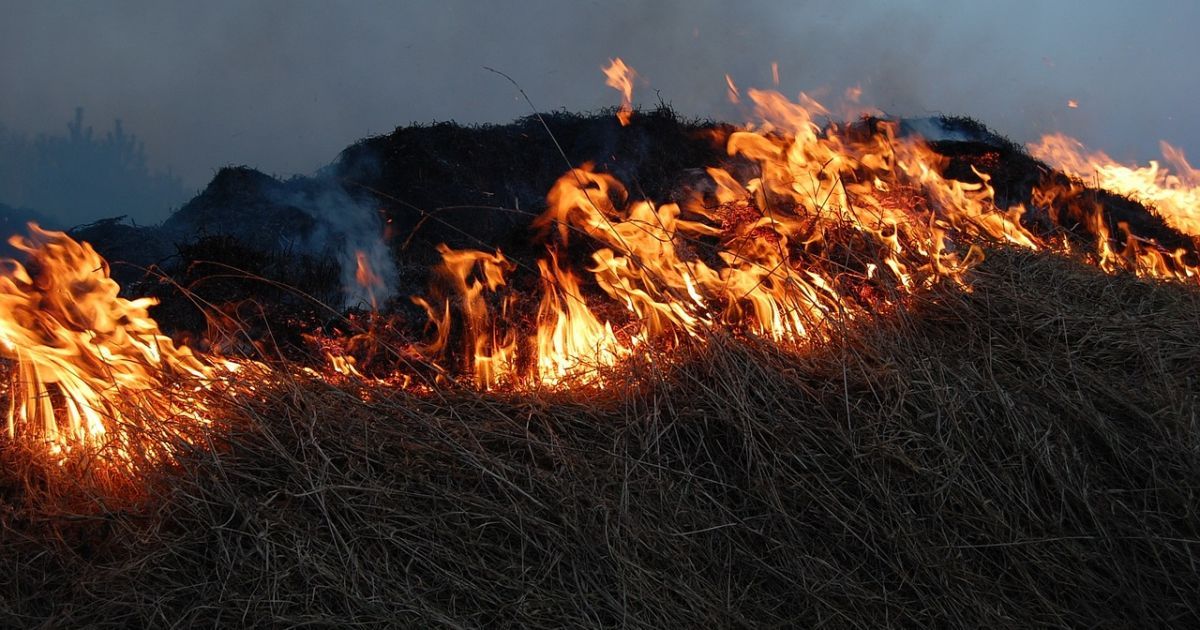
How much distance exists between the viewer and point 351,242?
6.80 metres

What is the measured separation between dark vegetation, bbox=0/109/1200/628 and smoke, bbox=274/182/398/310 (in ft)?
8.67

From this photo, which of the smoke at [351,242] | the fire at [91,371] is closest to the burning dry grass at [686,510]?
the fire at [91,371]

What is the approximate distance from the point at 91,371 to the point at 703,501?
7.36 ft

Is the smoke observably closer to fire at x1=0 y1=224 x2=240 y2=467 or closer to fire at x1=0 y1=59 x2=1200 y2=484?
fire at x1=0 y1=59 x2=1200 y2=484

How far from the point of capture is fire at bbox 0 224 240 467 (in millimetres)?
2785

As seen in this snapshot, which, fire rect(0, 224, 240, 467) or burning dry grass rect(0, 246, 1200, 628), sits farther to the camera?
fire rect(0, 224, 240, 467)

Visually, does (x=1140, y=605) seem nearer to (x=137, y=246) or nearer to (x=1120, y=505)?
(x=1120, y=505)

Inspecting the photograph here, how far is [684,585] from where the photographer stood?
2.23m

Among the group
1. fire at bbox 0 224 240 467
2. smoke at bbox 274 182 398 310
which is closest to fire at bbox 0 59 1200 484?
fire at bbox 0 224 240 467

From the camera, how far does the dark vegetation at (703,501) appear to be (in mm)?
2236

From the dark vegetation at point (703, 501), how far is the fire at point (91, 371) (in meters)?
0.17

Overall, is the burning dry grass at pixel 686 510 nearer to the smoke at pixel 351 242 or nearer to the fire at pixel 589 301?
the fire at pixel 589 301

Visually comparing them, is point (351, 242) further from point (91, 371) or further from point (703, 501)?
point (703, 501)

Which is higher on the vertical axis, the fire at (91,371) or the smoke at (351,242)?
the smoke at (351,242)
